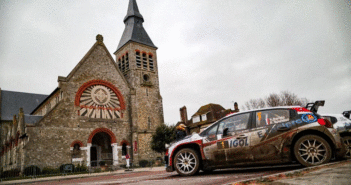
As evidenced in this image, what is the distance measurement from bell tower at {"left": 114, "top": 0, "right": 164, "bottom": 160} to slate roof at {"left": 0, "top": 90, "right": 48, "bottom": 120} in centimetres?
1998

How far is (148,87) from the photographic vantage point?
31750mm

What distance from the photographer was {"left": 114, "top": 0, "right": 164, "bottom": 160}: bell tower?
92.6 feet

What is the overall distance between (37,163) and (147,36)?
22.8 meters

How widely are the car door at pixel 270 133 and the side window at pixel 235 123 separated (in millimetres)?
230

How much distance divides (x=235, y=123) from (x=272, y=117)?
3.05 feet

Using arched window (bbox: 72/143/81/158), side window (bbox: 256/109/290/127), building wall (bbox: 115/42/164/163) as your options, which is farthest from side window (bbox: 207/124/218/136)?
building wall (bbox: 115/42/164/163)

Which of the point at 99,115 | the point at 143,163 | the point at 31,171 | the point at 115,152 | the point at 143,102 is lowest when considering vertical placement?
the point at 143,163

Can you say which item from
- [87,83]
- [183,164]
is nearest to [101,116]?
[87,83]

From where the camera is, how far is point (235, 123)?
20.3 feet

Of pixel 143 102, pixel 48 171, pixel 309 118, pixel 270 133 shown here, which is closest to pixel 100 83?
pixel 143 102

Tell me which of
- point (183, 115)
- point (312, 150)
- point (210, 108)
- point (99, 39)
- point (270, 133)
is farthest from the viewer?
point (183, 115)

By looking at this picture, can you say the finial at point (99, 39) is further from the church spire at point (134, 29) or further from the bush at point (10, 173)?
the bush at point (10, 173)

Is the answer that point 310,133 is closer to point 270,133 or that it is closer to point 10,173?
point 270,133

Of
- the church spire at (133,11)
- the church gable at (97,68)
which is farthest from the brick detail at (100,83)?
the church spire at (133,11)
